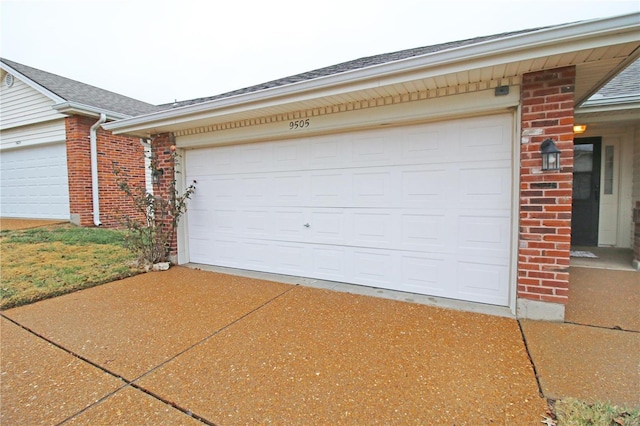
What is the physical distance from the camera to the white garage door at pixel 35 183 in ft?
28.2

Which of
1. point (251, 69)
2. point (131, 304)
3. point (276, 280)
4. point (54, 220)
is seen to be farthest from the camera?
point (251, 69)

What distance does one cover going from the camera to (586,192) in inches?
242

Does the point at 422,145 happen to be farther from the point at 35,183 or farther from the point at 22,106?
the point at 22,106

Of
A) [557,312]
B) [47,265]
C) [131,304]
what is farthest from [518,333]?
[47,265]

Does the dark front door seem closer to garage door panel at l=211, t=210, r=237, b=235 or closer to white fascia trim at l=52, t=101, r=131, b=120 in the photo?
garage door panel at l=211, t=210, r=237, b=235

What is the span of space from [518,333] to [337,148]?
2.91 metres

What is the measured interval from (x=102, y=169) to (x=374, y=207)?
321 inches

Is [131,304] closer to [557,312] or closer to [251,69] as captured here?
[557,312]

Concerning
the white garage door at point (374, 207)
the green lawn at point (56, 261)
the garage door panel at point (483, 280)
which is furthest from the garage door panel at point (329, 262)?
the green lawn at point (56, 261)

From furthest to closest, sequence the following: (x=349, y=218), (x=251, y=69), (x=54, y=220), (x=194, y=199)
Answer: (x=251, y=69), (x=54, y=220), (x=194, y=199), (x=349, y=218)

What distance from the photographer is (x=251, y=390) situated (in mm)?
2018

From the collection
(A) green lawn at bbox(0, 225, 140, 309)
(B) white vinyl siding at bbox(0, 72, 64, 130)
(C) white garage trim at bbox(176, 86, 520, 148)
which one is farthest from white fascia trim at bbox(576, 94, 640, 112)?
(B) white vinyl siding at bbox(0, 72, 64, 130)

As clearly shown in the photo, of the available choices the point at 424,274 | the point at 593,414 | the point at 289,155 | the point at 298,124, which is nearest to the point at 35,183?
the point at 289,155

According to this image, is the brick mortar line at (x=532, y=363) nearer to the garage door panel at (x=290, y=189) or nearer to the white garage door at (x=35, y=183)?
the garage door panel at (x=290, y=189)
